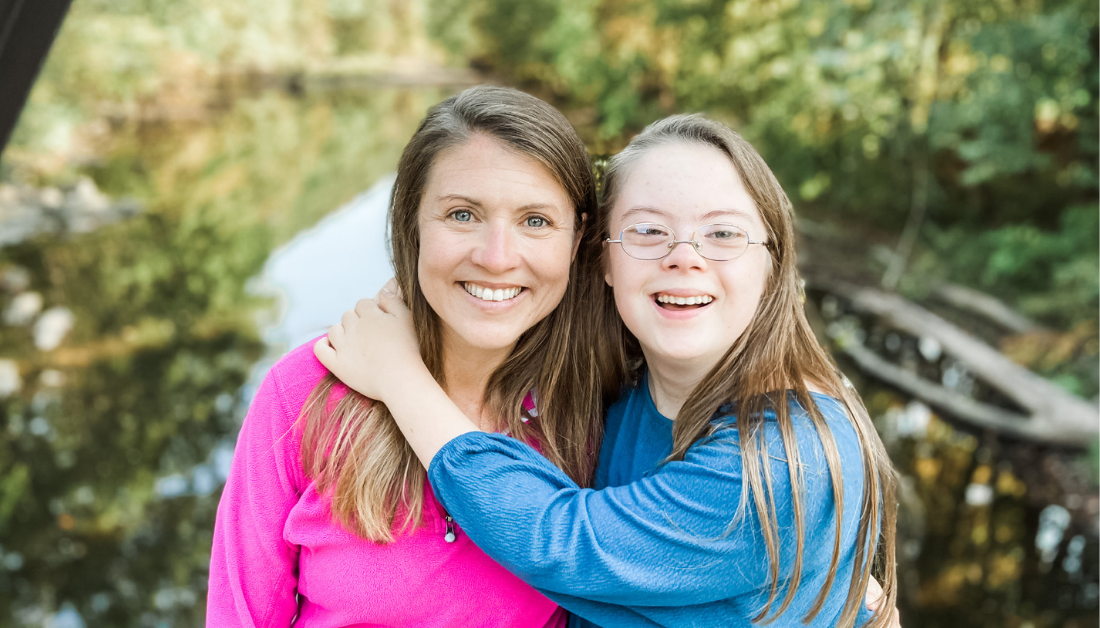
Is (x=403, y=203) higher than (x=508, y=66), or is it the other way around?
(x=508, y=66)

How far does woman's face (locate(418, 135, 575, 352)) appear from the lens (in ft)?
3.88

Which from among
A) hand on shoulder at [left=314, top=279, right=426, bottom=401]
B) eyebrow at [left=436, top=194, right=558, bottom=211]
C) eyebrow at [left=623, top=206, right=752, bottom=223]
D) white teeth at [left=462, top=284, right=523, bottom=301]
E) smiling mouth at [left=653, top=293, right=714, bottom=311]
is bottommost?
hand on shoulder at [left=314, top=279, right=426, bottom=401]

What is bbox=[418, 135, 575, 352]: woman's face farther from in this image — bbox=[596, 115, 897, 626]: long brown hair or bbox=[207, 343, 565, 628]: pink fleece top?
bbox=[207, 343, 565, 628]: pink fleece top

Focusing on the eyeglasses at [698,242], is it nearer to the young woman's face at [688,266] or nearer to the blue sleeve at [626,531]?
the young woman's face at [688,266]

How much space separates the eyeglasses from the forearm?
363mm

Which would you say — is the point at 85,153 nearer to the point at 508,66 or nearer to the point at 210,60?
the point at 210,60

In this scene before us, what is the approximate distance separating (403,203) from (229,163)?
143 inches

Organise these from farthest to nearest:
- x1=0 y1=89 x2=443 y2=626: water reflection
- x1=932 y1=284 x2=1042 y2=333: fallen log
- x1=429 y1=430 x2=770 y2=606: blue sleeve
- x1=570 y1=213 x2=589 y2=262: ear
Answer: x1=0 y1=89 x2=443 y2=626: water reflection → x1=932 y1=284 x2=1042 y2=333: fallen log → x1=570 y1=213 x2=589 y2=262: ear → x1=429 y1=430 x2=770 y2=606: blue sleeve

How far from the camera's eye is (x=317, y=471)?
4.01 feet

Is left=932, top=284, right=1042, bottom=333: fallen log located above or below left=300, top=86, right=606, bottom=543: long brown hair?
below

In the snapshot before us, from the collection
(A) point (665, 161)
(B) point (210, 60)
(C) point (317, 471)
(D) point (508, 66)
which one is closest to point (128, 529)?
(B) point (210, 60)

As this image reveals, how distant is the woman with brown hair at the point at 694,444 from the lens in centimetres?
105

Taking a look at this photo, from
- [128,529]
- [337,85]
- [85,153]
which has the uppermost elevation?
[337,85]

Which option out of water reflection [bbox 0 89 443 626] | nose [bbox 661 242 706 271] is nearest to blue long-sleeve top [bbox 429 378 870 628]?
nose [bbox 661 242 706 271]
